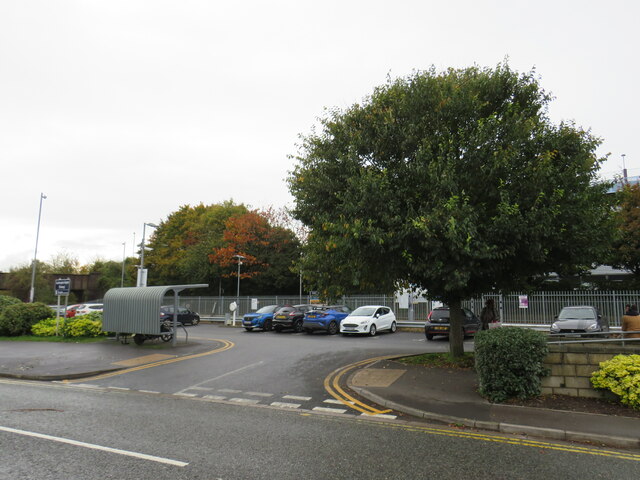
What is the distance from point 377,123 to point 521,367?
21.0ft

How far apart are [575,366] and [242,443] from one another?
627cm

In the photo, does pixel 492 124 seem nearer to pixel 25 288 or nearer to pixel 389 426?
pixel 389 426

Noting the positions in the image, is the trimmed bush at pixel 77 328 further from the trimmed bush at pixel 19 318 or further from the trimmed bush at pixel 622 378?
the trimmed bush at pixel 622 378

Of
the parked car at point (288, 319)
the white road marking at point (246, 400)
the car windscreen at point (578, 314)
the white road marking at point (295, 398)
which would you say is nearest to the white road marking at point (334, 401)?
the white road marking at point (295, 398)

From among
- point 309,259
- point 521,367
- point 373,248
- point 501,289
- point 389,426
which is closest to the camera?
point 389,426

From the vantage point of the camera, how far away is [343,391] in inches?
363

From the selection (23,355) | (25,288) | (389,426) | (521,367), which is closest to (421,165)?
(521,367)

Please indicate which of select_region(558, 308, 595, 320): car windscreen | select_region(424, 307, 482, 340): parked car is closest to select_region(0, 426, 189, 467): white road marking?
select_region(424, 307, 482, 340): parked car

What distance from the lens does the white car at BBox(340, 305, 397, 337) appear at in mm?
21328

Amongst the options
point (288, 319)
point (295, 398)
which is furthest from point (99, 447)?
point (288, 319)

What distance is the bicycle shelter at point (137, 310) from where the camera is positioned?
1650cm

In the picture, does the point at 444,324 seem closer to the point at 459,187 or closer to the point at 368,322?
the point at 368,322

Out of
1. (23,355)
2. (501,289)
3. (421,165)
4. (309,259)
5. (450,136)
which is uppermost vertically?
(450,136)

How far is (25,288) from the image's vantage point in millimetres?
57156
